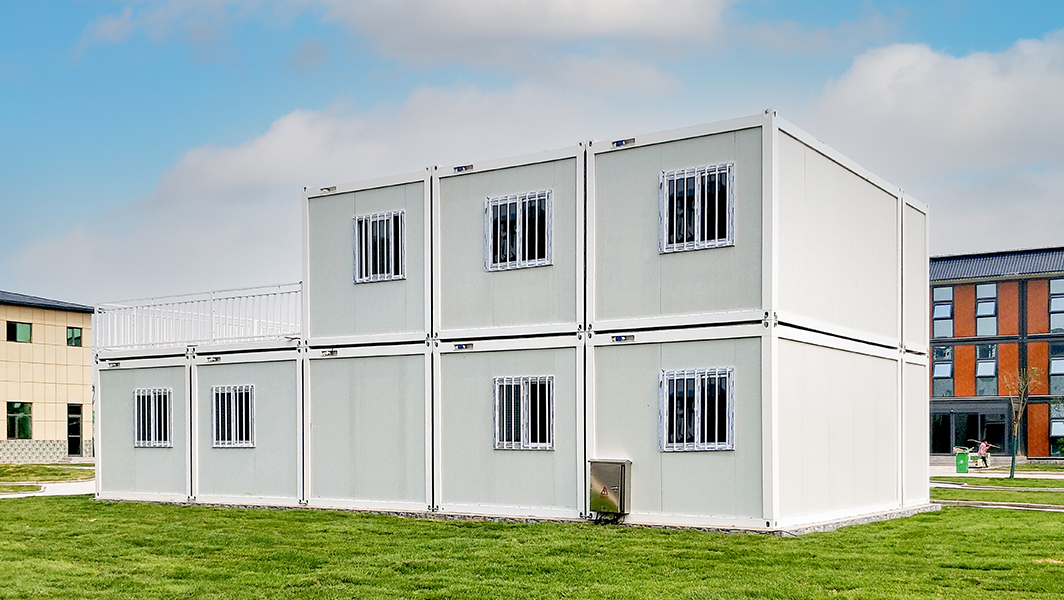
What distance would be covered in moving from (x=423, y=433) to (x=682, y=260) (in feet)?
19.7

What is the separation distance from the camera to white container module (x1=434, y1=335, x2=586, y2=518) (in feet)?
66.2

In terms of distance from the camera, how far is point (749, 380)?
18.3 m

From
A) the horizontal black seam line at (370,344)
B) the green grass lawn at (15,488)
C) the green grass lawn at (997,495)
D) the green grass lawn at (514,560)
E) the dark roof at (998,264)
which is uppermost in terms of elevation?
the dark roof at (998,264)

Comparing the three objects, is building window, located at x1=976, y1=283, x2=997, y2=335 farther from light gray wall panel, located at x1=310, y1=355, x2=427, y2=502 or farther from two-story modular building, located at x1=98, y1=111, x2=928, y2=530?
light gray wall panel, located at x1=310, y1=355, x2=427, y2=502

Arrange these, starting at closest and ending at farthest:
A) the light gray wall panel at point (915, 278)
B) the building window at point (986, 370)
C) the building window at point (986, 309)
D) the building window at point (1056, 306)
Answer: the light gray wall panel at point (915, 278) → the building window at point (1056, 306) → the building window at point (986, 309) → the building window at point (986, 370)

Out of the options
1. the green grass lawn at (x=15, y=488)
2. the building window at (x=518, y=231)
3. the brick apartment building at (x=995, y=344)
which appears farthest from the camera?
the brick apartment building at (x=995, y=344)

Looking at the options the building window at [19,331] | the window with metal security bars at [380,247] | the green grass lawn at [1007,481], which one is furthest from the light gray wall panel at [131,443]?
the building window at [19,331]

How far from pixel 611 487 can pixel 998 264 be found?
46.5 m

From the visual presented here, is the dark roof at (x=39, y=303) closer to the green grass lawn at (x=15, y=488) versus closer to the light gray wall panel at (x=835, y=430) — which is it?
the green grass lawn at (x=15, y=488)

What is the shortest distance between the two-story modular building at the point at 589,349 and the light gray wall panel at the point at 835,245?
2.2 inches

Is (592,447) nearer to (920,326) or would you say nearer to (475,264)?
(475,264)

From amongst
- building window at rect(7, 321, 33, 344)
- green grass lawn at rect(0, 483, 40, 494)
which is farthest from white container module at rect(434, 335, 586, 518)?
building window at rect(7, 321, 33, 344)

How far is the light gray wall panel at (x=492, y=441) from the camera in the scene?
2020 centimetres

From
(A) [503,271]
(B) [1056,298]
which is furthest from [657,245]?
(B) [1056,298]
